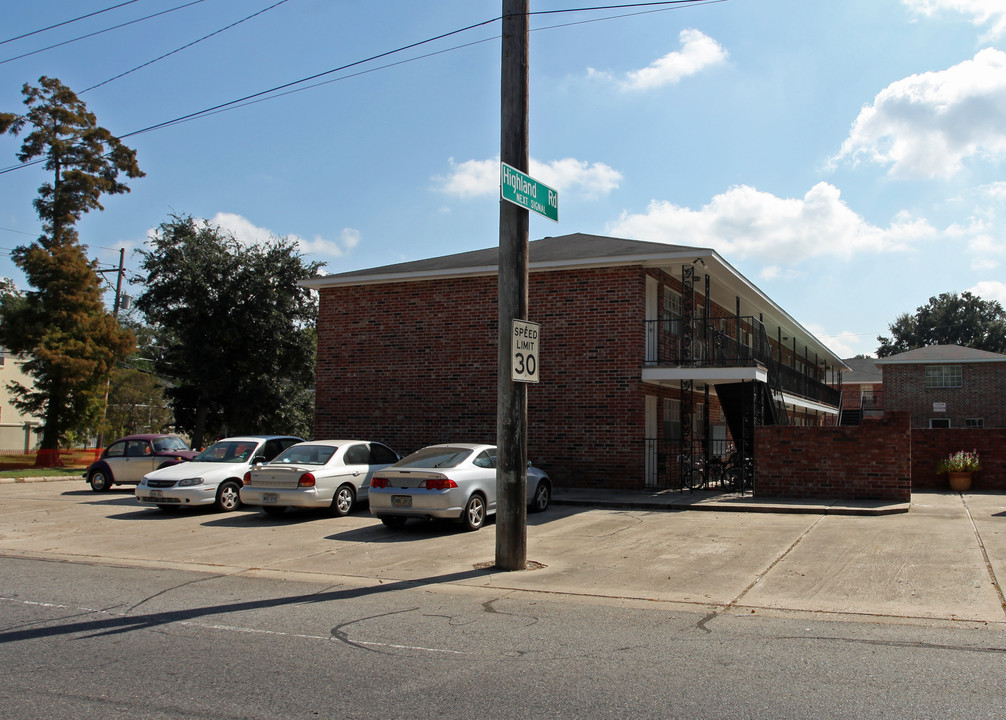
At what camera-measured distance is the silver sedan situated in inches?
481

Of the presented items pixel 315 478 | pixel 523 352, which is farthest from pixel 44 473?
pixel 523 352

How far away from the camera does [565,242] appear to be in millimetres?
23141

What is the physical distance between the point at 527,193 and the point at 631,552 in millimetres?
4858

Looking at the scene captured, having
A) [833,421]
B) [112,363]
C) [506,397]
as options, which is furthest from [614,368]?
[833,421]

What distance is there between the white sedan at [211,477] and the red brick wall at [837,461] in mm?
10325

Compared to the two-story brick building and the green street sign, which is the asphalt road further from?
the two-story brick building

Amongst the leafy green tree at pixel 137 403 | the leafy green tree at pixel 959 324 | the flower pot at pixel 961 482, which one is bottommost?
the flower pot at pixel 961 482

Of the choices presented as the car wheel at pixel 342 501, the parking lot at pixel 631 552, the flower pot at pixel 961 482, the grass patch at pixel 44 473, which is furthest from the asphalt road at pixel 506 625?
the grass patch at pixel 44 473

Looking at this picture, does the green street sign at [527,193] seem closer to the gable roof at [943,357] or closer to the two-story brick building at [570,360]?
the two-story brick building at [570,360]

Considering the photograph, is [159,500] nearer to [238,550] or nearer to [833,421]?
[238,550]

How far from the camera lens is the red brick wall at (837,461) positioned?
15727 millimetres

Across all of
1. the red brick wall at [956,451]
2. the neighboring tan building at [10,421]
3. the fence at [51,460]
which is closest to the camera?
the red brick wall at [956,451]

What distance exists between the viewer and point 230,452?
53.4 feet

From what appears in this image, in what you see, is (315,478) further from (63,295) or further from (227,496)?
(63,295)
